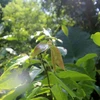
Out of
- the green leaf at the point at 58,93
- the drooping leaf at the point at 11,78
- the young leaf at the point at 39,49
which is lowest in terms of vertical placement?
the green leaf at the point at 58,93

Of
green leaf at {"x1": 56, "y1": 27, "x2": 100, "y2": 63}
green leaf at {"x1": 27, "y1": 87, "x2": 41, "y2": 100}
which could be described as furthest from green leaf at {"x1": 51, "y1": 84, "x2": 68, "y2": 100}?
green leaf at {"x1": 56, "y1": 27, "x2": 100, "y2": 63}

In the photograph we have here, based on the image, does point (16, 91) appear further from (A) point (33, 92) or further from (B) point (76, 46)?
(B) point (76, 46)

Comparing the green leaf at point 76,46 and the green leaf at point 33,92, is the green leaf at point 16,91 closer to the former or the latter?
the green leaf at point 33,92

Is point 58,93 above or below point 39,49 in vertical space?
below

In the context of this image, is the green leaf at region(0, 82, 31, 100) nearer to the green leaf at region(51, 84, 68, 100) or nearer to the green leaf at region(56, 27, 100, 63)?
the green leaf at region(51, 84, 68, 100)

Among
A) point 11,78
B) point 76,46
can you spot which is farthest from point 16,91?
point 76,46

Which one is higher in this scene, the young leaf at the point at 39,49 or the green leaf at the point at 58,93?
the young leaf at the point at 39,49

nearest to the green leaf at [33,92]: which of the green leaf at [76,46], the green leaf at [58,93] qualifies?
the green leaf at [58,93]

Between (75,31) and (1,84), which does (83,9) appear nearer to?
(75,31)
